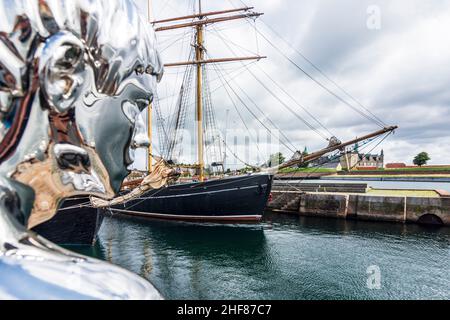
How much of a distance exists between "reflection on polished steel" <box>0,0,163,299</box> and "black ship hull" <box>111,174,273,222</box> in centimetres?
1603

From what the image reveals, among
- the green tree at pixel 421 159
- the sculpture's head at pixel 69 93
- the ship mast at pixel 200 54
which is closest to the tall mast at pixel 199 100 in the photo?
the ship mast at pixel 200 54

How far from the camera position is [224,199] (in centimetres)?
1738

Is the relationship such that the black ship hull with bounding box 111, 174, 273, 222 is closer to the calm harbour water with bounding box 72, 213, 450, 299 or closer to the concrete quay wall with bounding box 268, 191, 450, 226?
the calm harbour water with bounding box 72, 213, 450, 299

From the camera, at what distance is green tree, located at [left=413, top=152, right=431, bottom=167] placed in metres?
94.5

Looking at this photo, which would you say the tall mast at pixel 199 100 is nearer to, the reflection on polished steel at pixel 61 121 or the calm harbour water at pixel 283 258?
the calm harbour water at pixel 283 258

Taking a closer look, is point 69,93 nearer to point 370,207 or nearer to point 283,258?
point 283,258

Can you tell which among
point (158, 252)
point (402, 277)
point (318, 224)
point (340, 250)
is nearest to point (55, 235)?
point (158, 252)

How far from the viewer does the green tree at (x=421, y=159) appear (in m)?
94.5

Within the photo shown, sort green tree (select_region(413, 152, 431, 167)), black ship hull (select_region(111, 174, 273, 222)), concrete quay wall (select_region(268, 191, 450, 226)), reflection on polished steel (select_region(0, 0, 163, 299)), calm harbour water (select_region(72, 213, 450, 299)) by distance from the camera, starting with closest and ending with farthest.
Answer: reflection on polished steel (select_region(0, 0, 163, 299)), calm harbour water (select_region(72, 213, 450, 299)), black ship hull (select_region(111, 174, 273, 222)), concrete quay wall (select_region(268, 191, 450, 226)), green tree (select_region(413, 152, 431, 167))

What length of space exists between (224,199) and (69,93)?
1661 centimetres

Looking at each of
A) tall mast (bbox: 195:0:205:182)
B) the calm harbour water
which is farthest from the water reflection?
tall mast (bbox: 195:0:205:182)

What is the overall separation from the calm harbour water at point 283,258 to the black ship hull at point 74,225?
74 centimetres

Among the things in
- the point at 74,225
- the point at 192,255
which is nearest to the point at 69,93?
the point at 192,255

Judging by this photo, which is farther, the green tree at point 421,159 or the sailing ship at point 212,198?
the green tree at point 421,159
